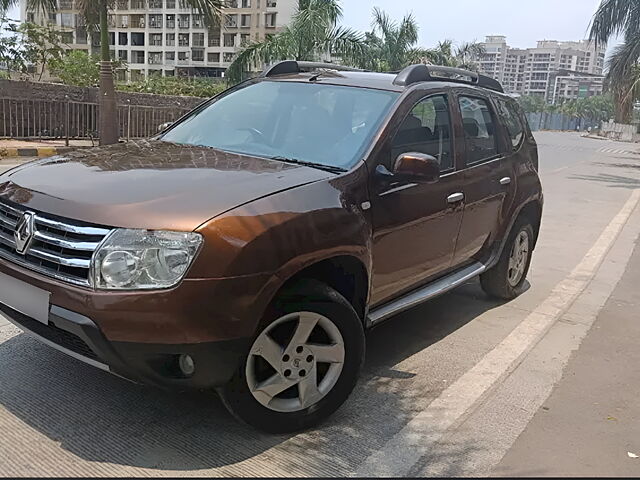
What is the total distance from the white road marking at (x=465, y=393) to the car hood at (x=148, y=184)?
1373mm

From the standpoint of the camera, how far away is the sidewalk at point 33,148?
1373 centimetres

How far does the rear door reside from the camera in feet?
15.2

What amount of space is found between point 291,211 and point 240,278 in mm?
445

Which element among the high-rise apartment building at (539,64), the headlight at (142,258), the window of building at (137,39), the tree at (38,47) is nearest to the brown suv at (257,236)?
the headlight at (142,258)

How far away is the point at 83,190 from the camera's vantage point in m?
2.98

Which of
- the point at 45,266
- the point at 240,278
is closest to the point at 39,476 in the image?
the point at 45,266

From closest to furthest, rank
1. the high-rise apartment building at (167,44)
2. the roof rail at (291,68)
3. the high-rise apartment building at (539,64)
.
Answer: the roof rail at (291,68)
the high-rise apartment building at (167,44)
the high-rise apartment building at (539,64)

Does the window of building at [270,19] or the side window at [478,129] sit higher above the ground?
the window of building at [270,19]

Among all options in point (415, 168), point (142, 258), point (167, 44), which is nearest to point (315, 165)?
point (415, 168)

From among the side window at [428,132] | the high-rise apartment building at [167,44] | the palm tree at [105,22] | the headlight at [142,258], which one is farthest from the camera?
the high-rise apartment building at [167,44]

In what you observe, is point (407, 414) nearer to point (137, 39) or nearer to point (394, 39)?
point (394, 39)

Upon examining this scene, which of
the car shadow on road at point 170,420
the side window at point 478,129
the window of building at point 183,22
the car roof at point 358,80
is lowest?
the car shadow on road at point 170,420

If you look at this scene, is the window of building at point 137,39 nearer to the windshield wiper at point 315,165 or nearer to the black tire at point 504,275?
the black tire at point 504,275

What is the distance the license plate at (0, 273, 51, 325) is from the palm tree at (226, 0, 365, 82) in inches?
820
